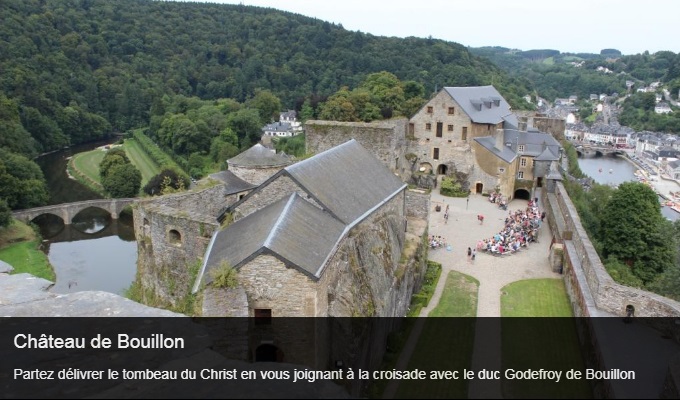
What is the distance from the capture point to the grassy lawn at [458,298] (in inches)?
820

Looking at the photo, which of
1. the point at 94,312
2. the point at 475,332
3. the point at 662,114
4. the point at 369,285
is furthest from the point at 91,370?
the point at 662,114

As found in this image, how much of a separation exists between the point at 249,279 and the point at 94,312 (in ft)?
21.3

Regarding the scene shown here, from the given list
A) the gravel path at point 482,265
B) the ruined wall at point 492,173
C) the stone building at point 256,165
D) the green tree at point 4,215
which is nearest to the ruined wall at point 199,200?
the stone building at point 256,165

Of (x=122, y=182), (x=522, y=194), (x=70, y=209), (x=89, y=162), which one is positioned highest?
(x=522, y=194)

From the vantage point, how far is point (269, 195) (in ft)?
58.1

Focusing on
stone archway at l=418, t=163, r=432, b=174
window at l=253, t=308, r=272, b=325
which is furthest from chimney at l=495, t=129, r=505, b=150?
window at l=253, t=308, r=272, b=325

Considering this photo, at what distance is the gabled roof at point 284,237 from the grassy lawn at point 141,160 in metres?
46.4

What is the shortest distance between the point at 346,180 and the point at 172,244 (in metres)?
6.93

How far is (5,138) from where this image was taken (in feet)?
188

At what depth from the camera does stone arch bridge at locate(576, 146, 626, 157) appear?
11425 cm

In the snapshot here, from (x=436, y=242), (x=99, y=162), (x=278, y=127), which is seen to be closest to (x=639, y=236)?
(x=436, y=242)

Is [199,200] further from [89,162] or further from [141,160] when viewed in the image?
[89,162]

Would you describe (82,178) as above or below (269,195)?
below

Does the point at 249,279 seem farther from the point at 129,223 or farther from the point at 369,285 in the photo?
the point at 129,223
